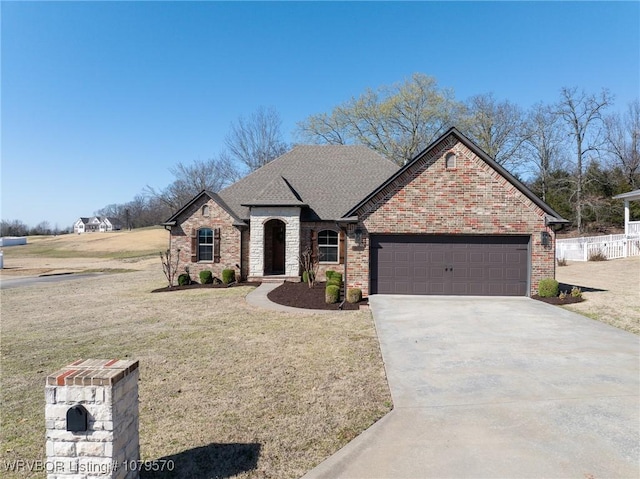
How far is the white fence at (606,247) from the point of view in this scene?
76.8 ft

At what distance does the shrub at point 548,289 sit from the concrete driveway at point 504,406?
11.5 ft

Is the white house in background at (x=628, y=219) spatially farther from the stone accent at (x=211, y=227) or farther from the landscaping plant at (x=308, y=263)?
the stone accent at (x=211, y=227)

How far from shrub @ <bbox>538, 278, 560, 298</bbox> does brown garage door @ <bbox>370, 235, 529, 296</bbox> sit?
0.56 meters

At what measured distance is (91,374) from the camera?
10.3 feet

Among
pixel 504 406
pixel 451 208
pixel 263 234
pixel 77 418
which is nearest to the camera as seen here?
pixel 77 418

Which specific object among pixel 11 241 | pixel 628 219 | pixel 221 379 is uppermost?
pixel 628 219

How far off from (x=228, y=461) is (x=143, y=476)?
0.86 metres

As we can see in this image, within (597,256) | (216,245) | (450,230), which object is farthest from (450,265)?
(597,256)

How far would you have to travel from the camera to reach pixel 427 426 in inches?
171

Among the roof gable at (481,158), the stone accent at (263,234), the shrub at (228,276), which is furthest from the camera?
the stone accent at (263,234)

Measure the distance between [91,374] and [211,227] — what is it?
15.4 meters

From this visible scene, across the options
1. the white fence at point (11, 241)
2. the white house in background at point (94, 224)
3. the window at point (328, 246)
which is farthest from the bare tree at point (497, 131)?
the white house in background at point (94, 224)

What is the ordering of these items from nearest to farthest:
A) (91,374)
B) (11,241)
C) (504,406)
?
1. (91,374)
2. (504,406)
3. (11,241)

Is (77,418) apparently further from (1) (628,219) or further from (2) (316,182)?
(1) (628,219)
